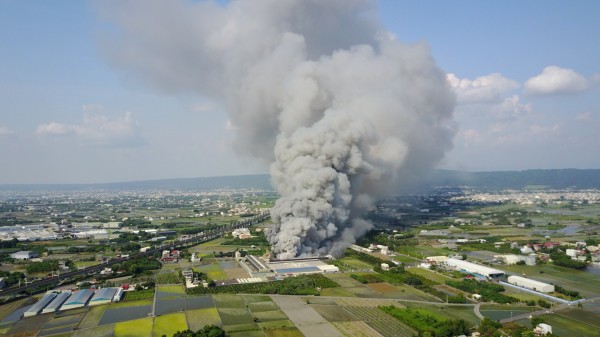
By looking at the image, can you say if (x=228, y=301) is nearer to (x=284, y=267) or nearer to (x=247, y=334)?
(x=247, y=334)

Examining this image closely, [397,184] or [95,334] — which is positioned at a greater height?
[397,184]

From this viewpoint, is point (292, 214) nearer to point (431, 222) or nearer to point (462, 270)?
point (462, 270)

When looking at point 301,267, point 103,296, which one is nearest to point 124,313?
point 103,296

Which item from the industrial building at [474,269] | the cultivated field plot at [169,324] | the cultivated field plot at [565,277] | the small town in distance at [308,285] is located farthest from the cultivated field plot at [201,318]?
the cultivated field plot at [565,277]

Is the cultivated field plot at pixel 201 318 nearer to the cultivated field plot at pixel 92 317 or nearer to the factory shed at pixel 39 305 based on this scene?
the cultivated field plot at pixel 92 317

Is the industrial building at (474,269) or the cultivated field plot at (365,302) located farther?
the industrial building at (474,269)

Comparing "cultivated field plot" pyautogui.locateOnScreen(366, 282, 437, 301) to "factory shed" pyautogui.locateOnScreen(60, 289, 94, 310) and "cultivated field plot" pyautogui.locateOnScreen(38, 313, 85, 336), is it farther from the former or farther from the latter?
"factory shed" pyautogui.locateOnScreen(60, 289, 94, 310)

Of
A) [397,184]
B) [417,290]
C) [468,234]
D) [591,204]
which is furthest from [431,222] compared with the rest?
[591,204]
